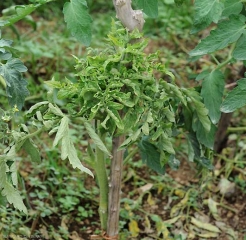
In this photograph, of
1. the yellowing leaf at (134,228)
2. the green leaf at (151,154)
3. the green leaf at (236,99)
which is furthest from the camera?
the yellowing leaf at (134,228)

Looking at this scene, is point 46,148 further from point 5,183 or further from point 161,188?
point 5,183

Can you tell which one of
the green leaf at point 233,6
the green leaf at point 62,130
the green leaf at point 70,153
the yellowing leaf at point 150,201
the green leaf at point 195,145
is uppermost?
the green leaf at point 233,6

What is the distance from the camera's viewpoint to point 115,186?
1877mm

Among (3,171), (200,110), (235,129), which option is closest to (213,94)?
(200,110)

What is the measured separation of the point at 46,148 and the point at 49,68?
696 mm

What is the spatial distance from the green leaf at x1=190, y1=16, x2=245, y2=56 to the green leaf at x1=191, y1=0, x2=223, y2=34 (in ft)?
0.14

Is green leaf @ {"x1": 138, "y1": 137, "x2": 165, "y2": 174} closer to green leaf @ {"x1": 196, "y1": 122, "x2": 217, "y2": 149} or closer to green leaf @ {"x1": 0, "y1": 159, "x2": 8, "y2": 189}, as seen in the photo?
green leaf @ {"x1": 196, "y1": 122, "x2": 217, "y2": 149}

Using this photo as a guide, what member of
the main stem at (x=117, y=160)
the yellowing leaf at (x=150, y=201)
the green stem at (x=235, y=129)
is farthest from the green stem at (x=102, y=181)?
the green stem at (x=235, y=129)

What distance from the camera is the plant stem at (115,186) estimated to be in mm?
1836

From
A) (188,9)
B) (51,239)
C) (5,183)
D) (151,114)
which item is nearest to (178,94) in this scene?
(151,114)

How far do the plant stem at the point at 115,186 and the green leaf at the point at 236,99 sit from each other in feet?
1.10

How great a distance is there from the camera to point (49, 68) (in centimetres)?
318

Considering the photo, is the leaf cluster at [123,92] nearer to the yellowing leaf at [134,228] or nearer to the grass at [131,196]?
the grass at [131,196]

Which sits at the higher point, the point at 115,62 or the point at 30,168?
the point at 115,62
